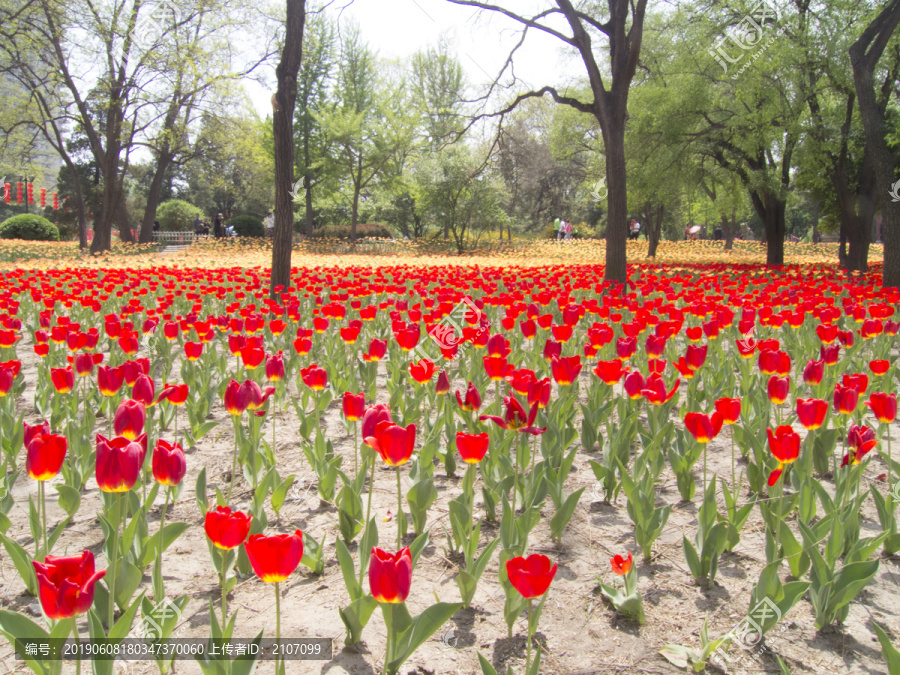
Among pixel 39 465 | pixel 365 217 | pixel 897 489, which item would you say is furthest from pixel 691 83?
pixel 365 217

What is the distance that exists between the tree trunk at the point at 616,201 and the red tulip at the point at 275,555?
1052 centimetres

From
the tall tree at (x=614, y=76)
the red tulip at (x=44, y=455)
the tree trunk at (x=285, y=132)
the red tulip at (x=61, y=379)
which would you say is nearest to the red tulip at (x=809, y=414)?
the red tulip at (x=44, y=455)

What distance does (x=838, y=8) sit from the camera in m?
15.1

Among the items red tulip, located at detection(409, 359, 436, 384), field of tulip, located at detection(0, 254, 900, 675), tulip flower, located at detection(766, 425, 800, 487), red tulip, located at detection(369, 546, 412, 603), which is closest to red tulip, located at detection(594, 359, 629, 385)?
field of tulip, located at detection(0, 254, 900, 675)

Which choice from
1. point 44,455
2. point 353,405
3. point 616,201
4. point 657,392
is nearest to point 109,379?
point 44,455

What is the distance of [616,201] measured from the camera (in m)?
11.5

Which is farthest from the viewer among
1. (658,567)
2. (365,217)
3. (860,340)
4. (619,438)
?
(365,217)

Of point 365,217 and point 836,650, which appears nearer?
point 836,650

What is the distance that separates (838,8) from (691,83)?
3590 millimetres

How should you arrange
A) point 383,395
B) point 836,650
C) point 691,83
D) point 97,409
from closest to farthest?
point 836,650 → point 97,409 → point 383,395 → point 691,83

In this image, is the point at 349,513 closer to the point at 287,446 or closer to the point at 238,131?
the point at 287,446

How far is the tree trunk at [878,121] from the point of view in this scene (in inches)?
384

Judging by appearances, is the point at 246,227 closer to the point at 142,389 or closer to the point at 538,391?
the point at 142,389

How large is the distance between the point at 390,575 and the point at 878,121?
38.3 ft
